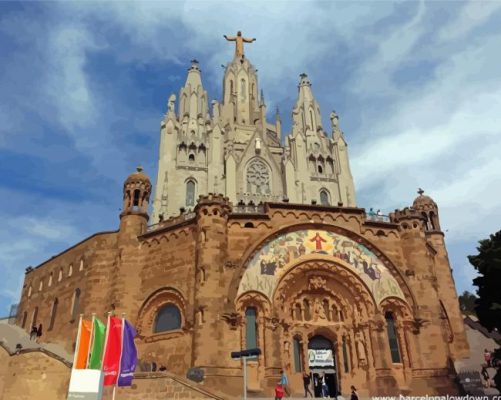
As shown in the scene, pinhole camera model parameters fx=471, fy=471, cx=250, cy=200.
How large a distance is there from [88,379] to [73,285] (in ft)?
50.6

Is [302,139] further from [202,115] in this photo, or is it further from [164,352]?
[164,352]

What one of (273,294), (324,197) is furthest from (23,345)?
(324,197)

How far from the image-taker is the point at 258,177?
187 feet

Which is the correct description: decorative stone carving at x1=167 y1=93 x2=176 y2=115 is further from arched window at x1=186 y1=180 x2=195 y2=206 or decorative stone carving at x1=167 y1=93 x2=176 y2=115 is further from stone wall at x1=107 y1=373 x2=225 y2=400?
stone wall at x1=107 y1=373 x2=225 y2=400

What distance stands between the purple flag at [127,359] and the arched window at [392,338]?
14.0 meters

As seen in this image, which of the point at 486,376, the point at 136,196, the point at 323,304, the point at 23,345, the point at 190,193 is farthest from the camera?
the point at 190,193

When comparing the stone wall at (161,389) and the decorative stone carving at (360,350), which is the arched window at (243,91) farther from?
the stone wall at (161,389)

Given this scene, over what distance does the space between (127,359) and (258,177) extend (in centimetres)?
4307

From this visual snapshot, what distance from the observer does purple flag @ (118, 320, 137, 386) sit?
14749 millimetres

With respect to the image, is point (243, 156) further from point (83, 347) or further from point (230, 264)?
point (83, 347)

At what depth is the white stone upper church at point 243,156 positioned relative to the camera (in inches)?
2122

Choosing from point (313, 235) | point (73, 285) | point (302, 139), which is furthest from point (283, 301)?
point (302, 139)

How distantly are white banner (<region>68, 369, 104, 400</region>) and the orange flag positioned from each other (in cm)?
26

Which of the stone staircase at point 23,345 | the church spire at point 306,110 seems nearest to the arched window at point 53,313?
the stone staircase at point 23,345
